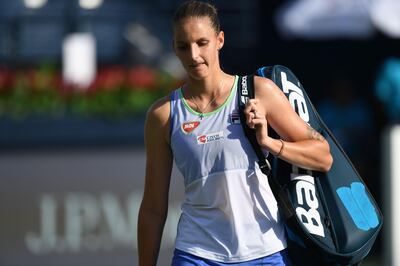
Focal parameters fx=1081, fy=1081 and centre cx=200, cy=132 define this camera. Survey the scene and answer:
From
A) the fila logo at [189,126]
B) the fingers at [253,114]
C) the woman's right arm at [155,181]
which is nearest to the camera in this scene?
the fingers at [253,114]

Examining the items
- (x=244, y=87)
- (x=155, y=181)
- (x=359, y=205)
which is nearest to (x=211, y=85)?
(x=244, y=87)

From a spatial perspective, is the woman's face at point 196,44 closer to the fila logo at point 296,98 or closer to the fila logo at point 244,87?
the fila logo at point 244,87

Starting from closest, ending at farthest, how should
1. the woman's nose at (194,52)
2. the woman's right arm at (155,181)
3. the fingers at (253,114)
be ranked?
1. the fingers at (253,114)
2. the woman's nose at (194,52)
3. the woman's right arm at (155,181)

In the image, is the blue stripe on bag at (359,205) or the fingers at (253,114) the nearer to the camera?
the fingers at (253,114)

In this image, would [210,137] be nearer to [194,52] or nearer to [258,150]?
[258,150]

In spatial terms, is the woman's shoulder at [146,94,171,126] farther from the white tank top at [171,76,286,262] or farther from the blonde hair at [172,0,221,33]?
the blonde hair at [172,0,221,33]

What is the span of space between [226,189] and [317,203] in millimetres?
397

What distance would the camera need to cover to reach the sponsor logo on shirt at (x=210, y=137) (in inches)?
176

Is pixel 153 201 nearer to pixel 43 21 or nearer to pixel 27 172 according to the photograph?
pixel 27 172

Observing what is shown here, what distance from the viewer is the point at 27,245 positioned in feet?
31.6

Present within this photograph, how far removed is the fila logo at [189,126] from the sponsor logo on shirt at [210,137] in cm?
6

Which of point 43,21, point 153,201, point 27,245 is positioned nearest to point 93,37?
point 43,21

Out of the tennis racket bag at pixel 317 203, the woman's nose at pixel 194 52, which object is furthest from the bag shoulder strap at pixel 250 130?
the woman's nose at pixel 194 52

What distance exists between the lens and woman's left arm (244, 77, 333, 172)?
14.5ft
